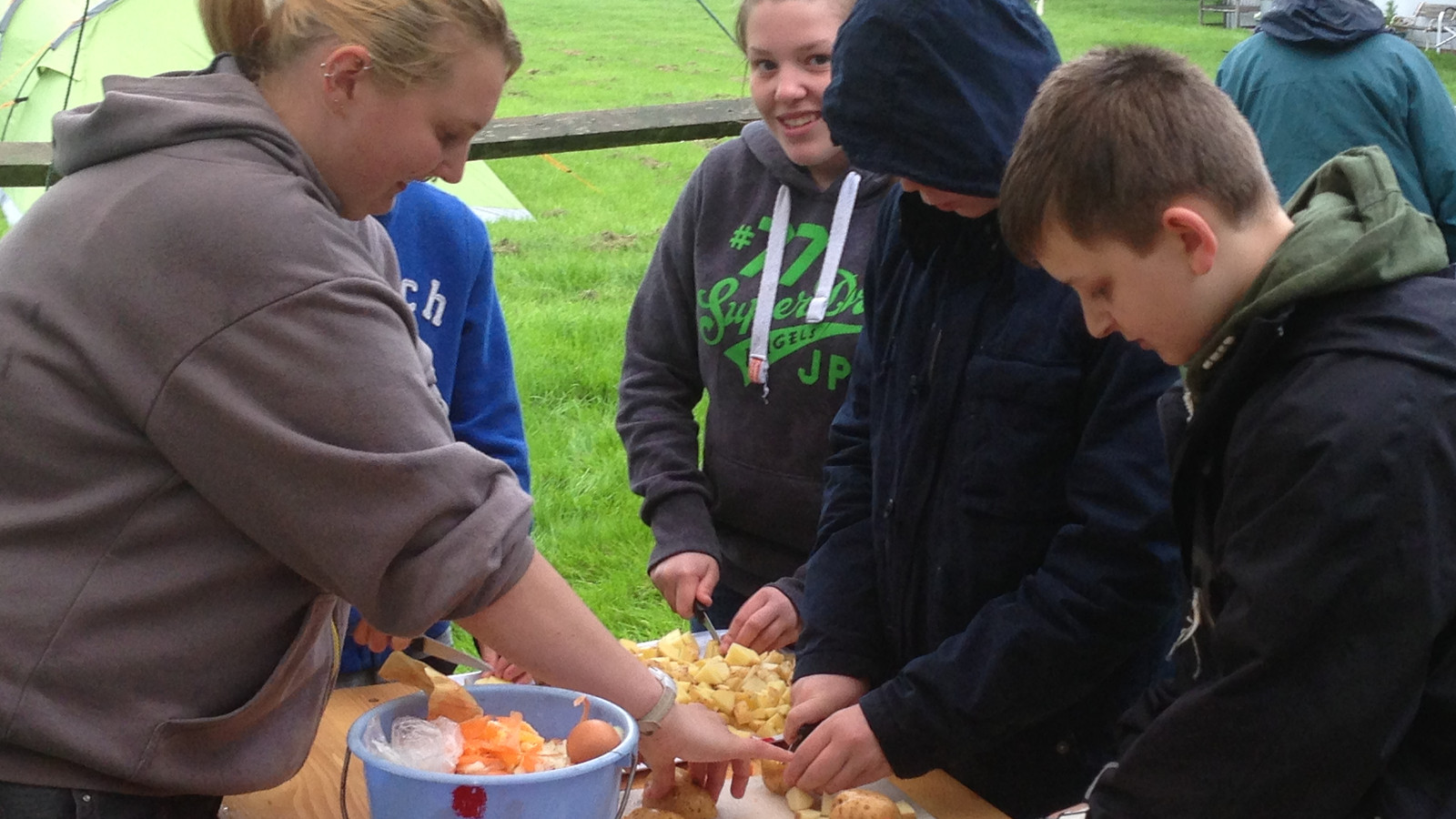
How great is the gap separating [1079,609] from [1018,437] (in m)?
0.22

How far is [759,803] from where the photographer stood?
5.94 feet

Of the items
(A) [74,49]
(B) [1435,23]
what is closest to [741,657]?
(A) [74,49]

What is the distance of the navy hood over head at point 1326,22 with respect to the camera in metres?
4.12

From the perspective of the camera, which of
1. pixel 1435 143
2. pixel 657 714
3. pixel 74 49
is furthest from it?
pixel 74 49

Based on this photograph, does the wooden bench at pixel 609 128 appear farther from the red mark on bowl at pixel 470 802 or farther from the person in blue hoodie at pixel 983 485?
the red mark on bowl at pixel 470 802

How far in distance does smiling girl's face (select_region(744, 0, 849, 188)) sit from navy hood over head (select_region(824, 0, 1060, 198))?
21.8 inches

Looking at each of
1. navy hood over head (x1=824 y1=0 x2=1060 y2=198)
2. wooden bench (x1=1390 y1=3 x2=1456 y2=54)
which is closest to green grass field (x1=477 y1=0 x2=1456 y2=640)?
navy hood over head (x1=824 y1=0 x2=1060 y2=198)

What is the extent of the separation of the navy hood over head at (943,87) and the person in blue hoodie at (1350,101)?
99.3 inches

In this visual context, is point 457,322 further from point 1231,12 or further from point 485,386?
point 1231,12

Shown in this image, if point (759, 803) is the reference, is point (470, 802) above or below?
above

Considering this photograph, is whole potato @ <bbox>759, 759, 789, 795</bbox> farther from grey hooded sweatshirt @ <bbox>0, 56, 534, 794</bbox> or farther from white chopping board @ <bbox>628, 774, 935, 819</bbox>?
grey hooded sweatshirt @ <bbox>0, 56, 534, 794</bbox>

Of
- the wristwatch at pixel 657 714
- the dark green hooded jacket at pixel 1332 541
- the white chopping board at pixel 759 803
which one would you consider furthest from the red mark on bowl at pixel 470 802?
the dark green hooded jacket at pixel 1332 541

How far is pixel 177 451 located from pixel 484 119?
1.59 ft

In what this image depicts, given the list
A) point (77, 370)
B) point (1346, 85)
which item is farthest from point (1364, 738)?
point (1346, 85)
